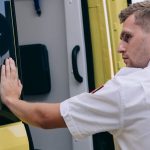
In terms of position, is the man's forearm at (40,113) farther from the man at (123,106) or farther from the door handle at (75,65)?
the door handle at (75,65)

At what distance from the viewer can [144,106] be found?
177cm

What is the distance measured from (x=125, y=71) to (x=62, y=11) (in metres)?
1.08

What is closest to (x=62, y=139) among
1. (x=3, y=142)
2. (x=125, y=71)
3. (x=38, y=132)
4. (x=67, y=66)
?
(x=38, y=132)

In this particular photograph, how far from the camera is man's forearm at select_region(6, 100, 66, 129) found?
6.28 ft

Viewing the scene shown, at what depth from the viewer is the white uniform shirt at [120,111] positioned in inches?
69.7

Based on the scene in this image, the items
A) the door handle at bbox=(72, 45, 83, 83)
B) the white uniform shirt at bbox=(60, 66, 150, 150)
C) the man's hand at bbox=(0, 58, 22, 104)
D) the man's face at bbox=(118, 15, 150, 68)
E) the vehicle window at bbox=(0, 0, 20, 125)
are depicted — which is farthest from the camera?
the door handle at bbox=(72, 45, 83, 83)

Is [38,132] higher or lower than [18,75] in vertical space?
lower

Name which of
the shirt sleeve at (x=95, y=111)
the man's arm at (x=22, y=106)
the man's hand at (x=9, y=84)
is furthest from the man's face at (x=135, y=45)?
the man's hand at (x=9, y=84)

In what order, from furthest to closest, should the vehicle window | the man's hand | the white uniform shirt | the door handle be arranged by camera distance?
the door handle, the vehicle window, the man's hand, the white uniform shirt

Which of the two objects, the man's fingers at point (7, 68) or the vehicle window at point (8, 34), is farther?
the vehicle window at point (8, 34)

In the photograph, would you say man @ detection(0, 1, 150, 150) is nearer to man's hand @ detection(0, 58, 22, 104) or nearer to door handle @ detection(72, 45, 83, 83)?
man's hand @ detection(0, 58, 22, 104)

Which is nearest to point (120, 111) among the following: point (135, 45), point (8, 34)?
point (135, 45)

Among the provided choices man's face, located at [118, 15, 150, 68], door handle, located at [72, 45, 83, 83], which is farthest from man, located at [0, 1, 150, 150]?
door handle, located at [72, 45, 83, 83]

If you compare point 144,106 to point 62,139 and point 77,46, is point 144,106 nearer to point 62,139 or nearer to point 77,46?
point 77,46
